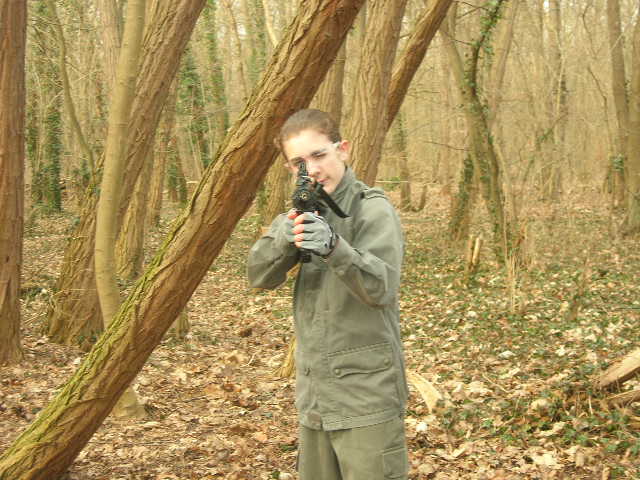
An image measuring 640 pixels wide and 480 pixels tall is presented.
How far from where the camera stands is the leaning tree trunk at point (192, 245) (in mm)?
3508

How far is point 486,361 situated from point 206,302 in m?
5.71

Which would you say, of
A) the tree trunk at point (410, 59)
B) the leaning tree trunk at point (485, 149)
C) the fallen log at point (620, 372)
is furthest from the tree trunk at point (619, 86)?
the fallen log at point (620, 372)

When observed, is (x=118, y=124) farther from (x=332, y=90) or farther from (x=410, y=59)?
(x=332, y=90)

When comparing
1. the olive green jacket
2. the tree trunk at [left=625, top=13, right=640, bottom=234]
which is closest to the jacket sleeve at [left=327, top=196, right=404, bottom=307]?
the olive green jacket

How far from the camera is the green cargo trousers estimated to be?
2324 mm

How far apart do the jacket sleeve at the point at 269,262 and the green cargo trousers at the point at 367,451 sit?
0.60 metres

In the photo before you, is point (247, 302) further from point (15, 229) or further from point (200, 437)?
point (200, 437)

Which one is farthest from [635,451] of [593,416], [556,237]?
[556,237]

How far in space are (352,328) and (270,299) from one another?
29.3ft

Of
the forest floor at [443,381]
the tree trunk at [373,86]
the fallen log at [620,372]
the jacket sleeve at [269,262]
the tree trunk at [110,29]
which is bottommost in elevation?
the forest floor at [443,381]

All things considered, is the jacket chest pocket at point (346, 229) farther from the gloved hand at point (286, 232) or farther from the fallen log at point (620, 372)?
the fallen log at point (620, 372)

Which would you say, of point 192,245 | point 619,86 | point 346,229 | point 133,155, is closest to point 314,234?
point 346,229

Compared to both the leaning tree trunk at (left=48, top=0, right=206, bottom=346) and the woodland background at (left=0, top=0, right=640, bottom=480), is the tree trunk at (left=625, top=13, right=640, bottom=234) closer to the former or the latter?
the woodland background at (left=0, top=0, right=640, bottom=480)

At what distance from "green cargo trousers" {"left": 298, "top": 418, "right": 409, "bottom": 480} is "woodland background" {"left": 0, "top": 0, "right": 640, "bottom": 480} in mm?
1518
